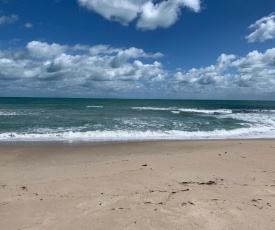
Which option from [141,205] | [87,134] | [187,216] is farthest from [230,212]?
[87,134]

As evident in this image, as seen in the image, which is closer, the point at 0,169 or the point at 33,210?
the point at 33,210

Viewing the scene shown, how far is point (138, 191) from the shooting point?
19.0 ft

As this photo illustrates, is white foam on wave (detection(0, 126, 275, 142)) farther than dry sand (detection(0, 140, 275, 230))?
Yes

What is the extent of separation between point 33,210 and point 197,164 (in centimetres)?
546

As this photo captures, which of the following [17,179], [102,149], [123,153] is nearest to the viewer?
[17,179]

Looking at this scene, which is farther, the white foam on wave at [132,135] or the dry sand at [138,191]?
the white foam on wave at [132,135]

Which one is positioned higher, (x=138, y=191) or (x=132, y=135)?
(x=138, y=191)

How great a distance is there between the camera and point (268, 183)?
6.40 m

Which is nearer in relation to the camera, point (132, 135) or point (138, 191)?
point (138, 191)

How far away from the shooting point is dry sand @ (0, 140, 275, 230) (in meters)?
4.38

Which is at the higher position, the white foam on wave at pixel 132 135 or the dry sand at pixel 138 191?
the dry sand at pixel 138 191

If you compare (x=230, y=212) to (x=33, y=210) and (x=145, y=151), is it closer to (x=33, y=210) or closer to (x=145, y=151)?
(x=33, y=210)

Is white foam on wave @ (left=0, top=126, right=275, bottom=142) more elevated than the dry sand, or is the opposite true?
the dry sand

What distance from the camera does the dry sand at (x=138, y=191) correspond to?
4.38 metres
